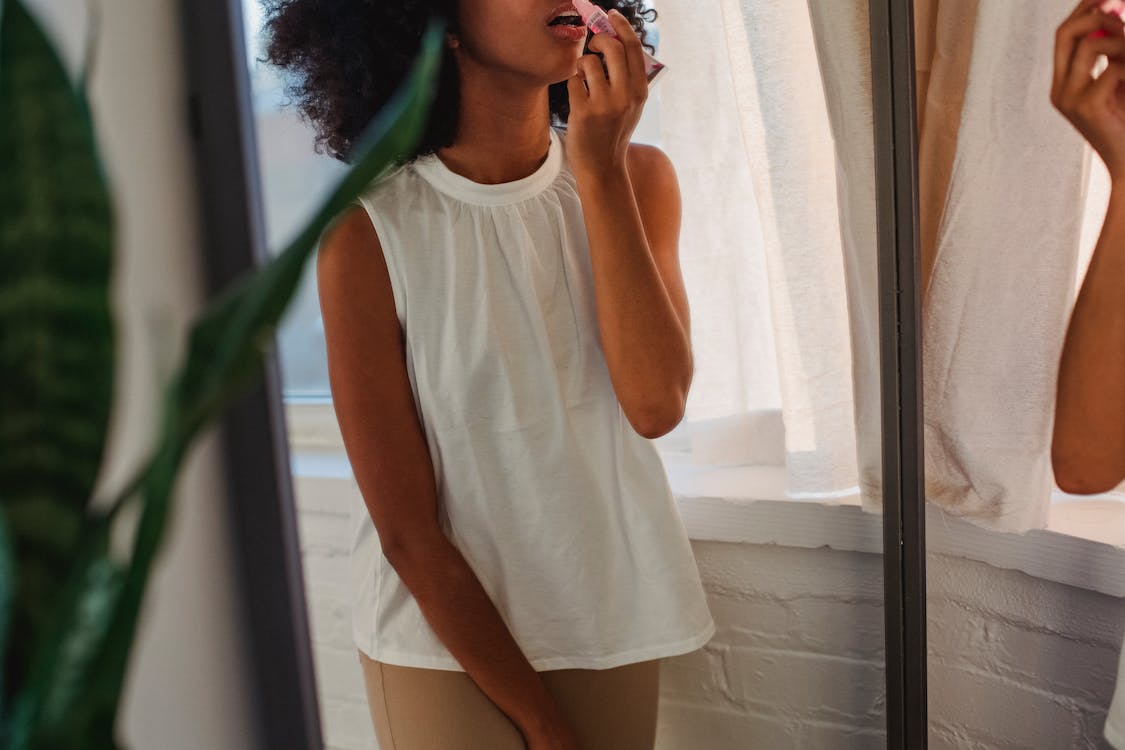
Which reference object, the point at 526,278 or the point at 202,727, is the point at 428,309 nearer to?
the point at 526,278

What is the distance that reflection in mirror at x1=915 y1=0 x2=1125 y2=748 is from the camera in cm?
59

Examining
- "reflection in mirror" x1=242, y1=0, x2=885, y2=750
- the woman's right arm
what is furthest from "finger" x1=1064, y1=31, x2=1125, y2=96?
the woman's right arm

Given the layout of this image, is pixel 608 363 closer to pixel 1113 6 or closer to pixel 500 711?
pixel 500 711

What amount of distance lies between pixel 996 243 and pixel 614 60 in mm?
268

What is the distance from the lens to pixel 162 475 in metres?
0.22

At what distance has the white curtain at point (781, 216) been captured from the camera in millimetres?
662

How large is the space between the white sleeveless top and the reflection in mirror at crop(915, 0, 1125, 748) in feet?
0.62

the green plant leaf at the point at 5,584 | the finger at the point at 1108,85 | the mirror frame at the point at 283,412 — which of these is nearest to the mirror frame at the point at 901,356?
the mirror frame at the point at 283,412

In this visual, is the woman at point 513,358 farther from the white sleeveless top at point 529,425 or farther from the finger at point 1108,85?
the finger at point 1108,85

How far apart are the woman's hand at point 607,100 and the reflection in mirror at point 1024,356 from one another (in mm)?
186

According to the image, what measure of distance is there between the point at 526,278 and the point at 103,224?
0.38 meters

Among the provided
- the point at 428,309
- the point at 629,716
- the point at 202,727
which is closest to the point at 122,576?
the point at 428,309

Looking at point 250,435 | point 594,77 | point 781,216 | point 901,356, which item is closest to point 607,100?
point 594,77

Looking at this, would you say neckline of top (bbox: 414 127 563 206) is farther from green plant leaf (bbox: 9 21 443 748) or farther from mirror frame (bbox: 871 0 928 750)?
green plant leaf (bbox: 9 21 443 748)
